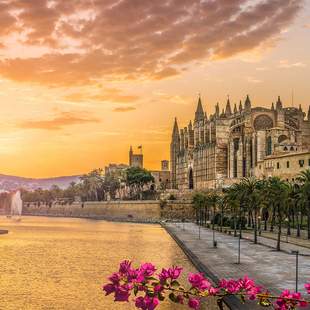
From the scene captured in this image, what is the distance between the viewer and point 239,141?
384 feet

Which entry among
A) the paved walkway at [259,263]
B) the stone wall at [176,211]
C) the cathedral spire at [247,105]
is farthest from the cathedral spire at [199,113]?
the paved walkway at [259,263]

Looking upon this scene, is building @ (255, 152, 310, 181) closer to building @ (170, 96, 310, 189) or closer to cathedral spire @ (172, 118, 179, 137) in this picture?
building @ (170, 96, 310, 189)

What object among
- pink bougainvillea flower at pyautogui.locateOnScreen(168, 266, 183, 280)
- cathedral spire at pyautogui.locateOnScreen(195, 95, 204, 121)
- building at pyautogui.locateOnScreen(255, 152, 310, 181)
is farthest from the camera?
cathedral spire at pyautogui.locateOnScreen(195, 95, 204, 121)

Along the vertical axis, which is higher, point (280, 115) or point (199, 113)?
point (199, 113)

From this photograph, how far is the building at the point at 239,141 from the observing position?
107938 millimetres

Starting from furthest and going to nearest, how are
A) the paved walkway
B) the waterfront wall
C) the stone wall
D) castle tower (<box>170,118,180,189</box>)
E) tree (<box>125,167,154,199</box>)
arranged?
castle tower (<box>170,118,180,189</box>) < tree (<box>125,167,154,199</box>) < the waterfront wall < the stone wall < the paved walkway

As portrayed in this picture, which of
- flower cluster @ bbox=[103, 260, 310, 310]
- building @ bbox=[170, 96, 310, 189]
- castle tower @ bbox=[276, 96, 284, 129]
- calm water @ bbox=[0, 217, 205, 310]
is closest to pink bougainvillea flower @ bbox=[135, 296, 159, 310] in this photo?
flower cluster @ bbox=[103, 260, 310, 310]

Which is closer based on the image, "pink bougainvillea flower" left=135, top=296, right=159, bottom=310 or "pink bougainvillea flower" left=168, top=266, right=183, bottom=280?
"pink bougainvillea flower" left=135, top=296, right=159, bottom=310

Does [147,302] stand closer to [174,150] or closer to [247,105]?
[247,105]

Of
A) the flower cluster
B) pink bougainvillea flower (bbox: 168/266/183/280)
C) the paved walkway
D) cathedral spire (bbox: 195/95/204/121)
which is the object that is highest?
cathedral spire (bbox: 195/95/204/121)

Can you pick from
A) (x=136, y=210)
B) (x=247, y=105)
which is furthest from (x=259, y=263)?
(x=136, y=210)

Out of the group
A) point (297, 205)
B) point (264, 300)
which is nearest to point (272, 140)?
point (297, 205)

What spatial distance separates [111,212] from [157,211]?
22346 mm

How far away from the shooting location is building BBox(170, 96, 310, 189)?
10794 centimetres
